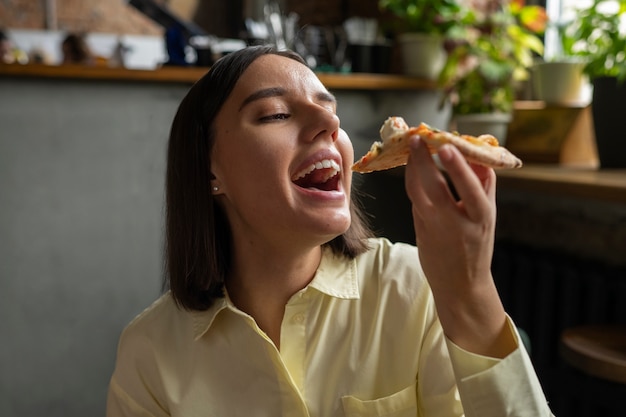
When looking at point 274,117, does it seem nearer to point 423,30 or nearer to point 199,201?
point 199,201

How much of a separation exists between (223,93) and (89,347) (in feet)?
6.00

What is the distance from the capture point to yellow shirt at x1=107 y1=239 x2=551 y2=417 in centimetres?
111

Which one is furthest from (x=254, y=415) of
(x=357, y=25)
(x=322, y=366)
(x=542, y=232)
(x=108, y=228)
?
(x=357, y=25)

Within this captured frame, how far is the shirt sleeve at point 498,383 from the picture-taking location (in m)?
0.85

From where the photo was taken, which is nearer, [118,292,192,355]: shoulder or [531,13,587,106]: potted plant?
[118,292,192,355]: shoulder

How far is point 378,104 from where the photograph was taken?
9.56 feet

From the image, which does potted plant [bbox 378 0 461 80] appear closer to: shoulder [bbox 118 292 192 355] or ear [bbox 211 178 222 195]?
ear [bbox 211 178 222 195]

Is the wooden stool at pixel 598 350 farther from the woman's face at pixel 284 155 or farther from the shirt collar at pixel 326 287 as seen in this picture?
the woman's face at pixel 284 155

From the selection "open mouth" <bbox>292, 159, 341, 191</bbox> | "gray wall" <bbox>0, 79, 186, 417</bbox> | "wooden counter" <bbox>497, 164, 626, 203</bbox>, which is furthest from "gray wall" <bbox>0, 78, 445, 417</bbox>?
"open mouth" <bbox>292, 159, 341, 191</bbox>

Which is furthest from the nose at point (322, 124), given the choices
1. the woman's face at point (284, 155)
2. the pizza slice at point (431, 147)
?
the pizza slice at point (431, 147)

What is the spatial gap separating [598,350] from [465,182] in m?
1.18

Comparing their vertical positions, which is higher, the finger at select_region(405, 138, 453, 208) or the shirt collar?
the finger at select_region(405, 138, 453, 208)

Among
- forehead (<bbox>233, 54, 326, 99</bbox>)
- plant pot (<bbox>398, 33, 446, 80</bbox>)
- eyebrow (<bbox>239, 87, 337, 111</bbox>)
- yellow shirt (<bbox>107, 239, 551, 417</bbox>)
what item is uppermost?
plant pot (<bbox>398, 33, 446, 80</bbox>)

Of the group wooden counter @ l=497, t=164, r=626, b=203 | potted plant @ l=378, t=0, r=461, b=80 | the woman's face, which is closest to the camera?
the woman's face
